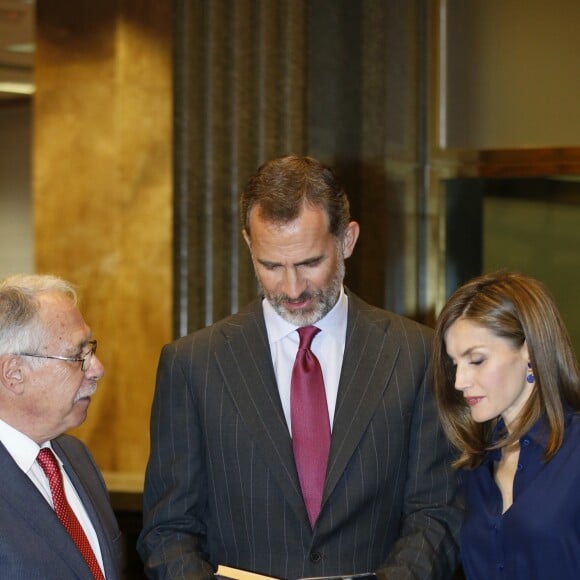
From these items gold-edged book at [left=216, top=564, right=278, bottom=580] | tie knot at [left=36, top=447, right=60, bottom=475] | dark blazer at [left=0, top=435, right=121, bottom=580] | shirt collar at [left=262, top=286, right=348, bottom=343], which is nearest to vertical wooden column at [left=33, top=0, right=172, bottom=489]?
shirt collar at [left=262, top=286, right=348, bottom=343]

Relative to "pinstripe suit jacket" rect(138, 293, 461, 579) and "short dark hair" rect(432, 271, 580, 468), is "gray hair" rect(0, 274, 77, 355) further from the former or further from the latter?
"short dark hair" rect(432, 271, 580, 468)

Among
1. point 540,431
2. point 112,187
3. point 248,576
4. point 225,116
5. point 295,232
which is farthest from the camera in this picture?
point 112,187

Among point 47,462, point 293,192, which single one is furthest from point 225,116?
point 47,462

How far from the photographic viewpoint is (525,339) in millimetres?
2838

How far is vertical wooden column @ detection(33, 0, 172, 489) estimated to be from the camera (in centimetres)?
537

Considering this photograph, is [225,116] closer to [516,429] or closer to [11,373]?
[11,373]

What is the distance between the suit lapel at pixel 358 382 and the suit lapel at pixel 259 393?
10cm

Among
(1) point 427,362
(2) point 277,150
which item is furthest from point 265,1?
(1) point 427,362

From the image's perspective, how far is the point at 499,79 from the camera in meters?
5.53

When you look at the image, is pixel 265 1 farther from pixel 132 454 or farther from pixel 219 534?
pixel 219 534

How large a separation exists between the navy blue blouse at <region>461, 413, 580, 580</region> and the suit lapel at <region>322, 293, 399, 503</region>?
310mm

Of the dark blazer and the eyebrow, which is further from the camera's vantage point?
the eyebrow

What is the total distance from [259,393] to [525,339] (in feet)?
2.17

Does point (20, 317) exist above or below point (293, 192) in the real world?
below
